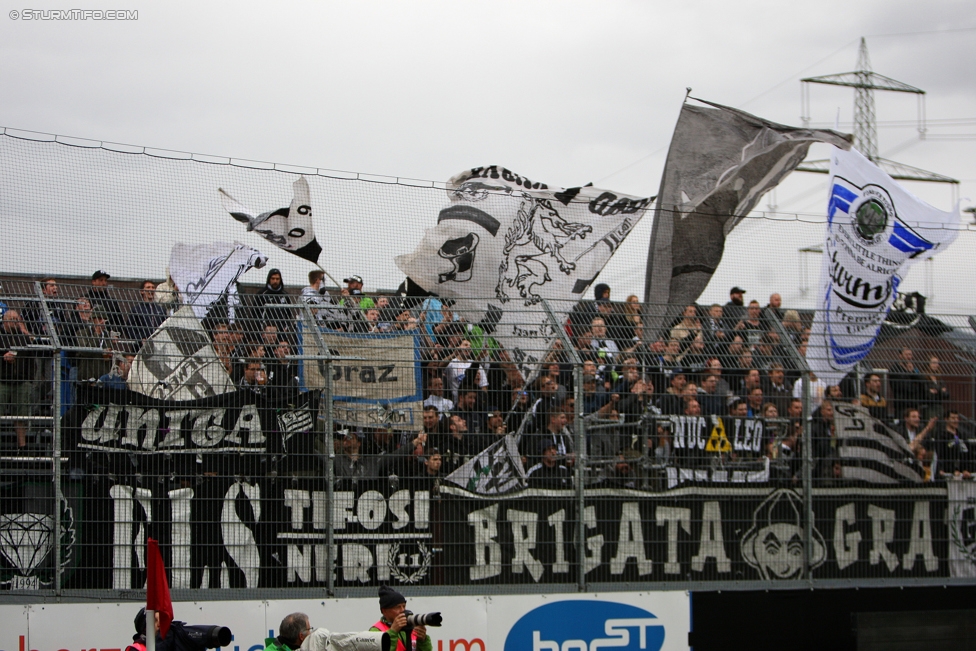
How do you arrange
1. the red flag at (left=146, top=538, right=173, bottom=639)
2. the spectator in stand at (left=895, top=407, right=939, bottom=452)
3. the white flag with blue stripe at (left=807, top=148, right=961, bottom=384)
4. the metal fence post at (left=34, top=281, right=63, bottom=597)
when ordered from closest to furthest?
the red flag at (left=146, top=538, right=173, bottom=639), the metal fence post at (left=34, top=281, right=63, bottom=597), the spectator in stand at (left=895, top=407, right=939, bottom=452), the white flag with blue stripe at (left=807, top=148, right=961, bottom=384)

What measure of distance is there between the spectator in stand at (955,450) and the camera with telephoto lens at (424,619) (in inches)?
204

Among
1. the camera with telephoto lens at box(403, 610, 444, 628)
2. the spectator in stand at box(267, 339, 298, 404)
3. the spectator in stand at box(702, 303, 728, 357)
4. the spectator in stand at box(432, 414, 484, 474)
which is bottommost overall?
the camera with telephoto lens at box(403, 610, 444, 628)

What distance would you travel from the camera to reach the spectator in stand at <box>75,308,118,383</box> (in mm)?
7219

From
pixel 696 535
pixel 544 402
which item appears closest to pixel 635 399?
pixel 544 402

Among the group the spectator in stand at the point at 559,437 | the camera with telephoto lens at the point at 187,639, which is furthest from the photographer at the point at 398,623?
the spectator in stand at the point at 559,437

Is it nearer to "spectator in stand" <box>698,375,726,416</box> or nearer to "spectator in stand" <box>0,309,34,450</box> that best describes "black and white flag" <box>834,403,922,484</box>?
"spectator in stand" <box>698,375,726,416</box>

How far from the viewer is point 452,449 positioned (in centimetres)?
775

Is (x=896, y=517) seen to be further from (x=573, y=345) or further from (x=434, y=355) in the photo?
(x=434, y=355)

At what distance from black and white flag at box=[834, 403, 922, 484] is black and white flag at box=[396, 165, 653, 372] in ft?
8.21

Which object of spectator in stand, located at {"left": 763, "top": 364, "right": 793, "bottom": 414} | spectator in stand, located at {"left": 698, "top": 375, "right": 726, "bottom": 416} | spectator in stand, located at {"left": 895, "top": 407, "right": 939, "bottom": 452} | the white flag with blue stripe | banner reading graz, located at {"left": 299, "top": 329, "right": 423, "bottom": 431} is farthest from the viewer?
the white flag with blue stripe

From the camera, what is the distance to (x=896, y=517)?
8.66m

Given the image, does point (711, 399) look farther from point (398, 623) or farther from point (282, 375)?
point (398, 623)

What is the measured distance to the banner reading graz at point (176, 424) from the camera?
7172 millimetres

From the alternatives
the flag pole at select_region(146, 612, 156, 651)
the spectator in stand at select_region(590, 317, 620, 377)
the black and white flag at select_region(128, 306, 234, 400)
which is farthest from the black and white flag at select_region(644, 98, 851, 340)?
the flag pole at select_region(146, 612, 156, 651)
